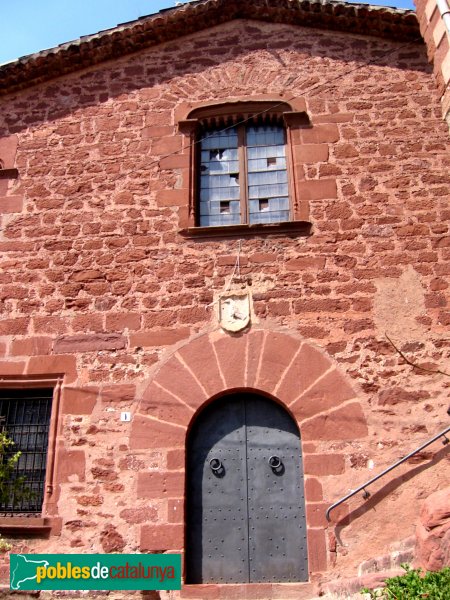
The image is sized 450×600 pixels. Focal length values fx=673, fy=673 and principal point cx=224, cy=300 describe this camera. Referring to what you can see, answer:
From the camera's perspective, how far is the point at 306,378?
6711 mm

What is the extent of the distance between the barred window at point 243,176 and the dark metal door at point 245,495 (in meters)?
2.20

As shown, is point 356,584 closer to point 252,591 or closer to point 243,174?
point 252,591

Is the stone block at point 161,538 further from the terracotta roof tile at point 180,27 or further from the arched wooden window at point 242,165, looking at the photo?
the terracotta roof tile at point 180,27

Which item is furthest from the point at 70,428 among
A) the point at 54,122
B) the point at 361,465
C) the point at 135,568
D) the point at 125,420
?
the point at 54,122

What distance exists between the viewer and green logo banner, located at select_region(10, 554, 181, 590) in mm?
6008

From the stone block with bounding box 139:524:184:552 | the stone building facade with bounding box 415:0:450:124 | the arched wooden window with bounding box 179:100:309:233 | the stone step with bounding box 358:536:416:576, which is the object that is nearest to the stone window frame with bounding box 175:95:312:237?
the arched wooden window with bounding box 179:100:309:233

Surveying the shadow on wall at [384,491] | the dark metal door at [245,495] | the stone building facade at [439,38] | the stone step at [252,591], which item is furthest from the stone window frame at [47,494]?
the stone building facade at [439,38]

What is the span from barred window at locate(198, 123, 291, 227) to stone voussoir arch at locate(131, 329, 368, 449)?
156 centimetres

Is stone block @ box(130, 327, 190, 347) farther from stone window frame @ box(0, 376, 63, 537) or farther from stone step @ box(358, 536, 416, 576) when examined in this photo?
stone step @ box(358, 536, 416, 576)

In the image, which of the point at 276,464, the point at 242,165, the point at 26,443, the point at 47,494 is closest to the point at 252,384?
the point at 276,464

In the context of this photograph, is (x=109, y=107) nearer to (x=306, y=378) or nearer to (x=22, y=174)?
(x=22, y=174)

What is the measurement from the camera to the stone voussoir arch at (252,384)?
6.55m

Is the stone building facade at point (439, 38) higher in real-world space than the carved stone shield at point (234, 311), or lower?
higher

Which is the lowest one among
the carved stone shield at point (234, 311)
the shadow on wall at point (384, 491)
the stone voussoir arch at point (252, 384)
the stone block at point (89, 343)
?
the shadow on wall at point (384, 491)
